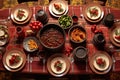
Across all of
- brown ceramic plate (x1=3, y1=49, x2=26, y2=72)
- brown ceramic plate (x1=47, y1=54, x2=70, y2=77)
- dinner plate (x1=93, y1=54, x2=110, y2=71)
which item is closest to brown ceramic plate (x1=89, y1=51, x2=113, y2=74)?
dinner plate (x1=93, y1=54, x2=110, y2=71)

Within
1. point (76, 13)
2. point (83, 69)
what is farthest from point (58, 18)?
point (83, 69)

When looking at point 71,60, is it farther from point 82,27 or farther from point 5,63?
point 5,63

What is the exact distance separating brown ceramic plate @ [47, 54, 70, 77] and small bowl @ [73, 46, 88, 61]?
20 centimetres

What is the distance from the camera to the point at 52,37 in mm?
5039

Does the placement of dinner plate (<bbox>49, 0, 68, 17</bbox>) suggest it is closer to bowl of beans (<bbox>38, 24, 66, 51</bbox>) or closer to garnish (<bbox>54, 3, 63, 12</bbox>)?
garnish (<bbox>54, 3, 63, 12</bbox>)

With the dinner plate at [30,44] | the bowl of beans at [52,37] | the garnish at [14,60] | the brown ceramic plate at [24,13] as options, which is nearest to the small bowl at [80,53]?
the bowl of beans at [52,37]

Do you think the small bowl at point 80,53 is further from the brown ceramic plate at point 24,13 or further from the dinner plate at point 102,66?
the brown ceramic plate at point 24,13

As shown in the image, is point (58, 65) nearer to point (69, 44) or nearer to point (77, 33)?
point (69, 44)

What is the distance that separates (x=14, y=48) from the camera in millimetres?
5156

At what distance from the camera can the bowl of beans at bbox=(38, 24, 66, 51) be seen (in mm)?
4955

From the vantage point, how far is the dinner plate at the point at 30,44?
509 centimetres

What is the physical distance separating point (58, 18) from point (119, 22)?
1.18m

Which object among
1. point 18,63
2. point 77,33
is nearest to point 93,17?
point 77,33

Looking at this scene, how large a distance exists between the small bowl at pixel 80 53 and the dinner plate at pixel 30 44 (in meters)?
0.73
